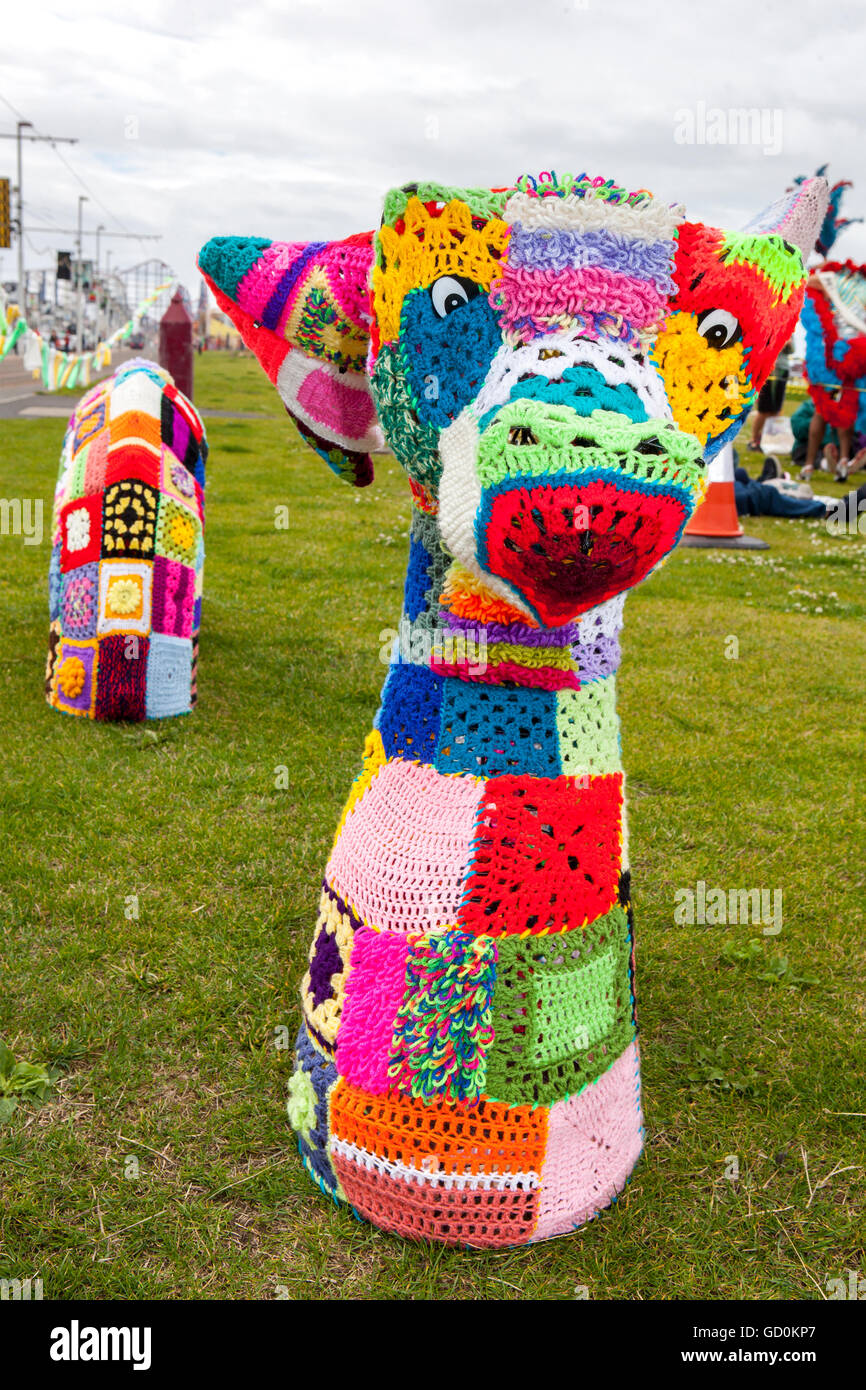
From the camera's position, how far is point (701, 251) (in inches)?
70.6

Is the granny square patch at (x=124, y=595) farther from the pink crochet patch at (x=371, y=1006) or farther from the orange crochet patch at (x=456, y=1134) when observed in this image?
the orange crochet patch at (x=456, y=1134)

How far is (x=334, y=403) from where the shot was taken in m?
2.14

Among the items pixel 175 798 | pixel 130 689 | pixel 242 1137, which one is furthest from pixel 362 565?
pixel 242 1137

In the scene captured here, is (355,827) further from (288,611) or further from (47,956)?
(288,611)

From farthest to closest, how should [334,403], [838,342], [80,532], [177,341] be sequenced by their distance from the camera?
[838,342] → [177,341] → [80,532] → [334,403]

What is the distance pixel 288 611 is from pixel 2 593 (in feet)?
5.75

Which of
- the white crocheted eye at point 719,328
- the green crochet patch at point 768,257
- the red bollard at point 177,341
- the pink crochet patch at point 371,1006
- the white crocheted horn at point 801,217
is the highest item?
the red bollard at point 177,341

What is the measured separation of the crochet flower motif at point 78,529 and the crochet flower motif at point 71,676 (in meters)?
0.49

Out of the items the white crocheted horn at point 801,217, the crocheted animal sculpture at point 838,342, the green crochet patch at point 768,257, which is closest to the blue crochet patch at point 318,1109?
the green crochet patch at point 768,257

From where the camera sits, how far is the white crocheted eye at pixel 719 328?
5.94 feet

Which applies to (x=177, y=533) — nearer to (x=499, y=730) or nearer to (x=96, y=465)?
(x=96, y=465)

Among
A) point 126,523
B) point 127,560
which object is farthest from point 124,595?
point 126,523

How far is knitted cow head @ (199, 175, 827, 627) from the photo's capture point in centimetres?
161

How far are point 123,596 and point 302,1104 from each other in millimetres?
2732
